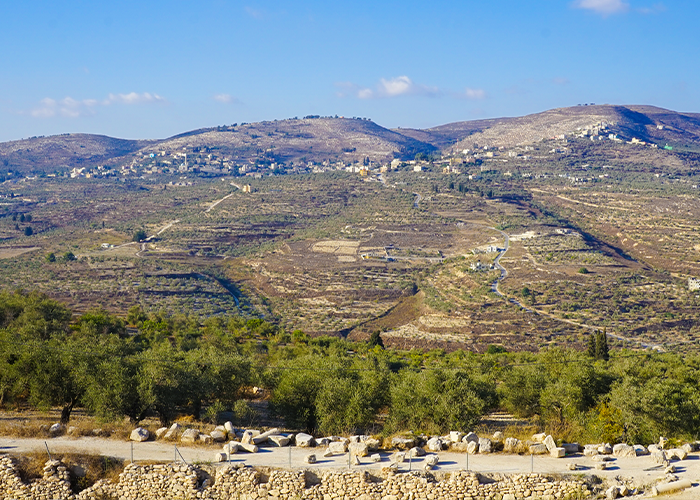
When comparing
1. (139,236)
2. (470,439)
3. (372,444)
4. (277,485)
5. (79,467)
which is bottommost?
(139,236)

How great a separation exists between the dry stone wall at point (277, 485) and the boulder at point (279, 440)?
195cm

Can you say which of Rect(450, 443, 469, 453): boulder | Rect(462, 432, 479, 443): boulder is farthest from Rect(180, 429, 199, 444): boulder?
Rect(462, 432, 479, 443): boulder

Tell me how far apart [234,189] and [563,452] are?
15655cm

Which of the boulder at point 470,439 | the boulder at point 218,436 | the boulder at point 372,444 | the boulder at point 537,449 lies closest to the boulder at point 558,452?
the boulder at point 537,449

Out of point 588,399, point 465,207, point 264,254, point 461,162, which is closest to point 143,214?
point 264,254

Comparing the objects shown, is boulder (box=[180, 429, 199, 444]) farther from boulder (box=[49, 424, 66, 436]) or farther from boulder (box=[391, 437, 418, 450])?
boulder (box=[391, 437, 418, 450])

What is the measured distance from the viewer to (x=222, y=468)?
16344 mm

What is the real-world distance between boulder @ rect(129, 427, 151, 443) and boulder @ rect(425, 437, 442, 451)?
827 cm

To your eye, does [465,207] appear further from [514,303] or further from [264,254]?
[514,303]

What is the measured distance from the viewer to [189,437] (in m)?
18.3

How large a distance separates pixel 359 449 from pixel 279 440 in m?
2.57

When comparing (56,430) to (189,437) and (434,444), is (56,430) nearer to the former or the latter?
(189,437)

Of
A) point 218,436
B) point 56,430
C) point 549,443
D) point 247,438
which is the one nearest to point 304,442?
point 247,438

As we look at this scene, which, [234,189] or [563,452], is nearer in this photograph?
[563,452]
